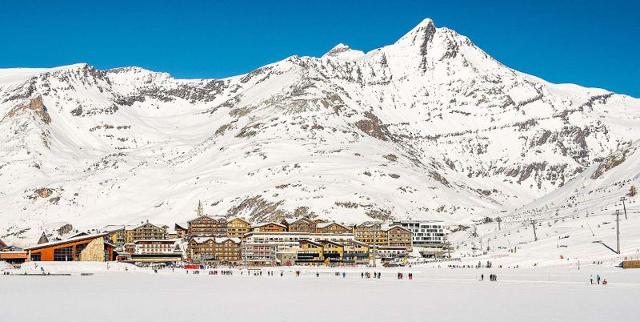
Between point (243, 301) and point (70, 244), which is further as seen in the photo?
point (70, 244)

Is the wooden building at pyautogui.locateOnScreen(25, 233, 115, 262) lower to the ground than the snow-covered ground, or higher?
higher

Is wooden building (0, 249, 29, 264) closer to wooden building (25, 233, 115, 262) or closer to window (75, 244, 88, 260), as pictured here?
wooden building (25, 233, 115, 262)

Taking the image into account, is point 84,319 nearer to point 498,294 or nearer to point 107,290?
point 107,290

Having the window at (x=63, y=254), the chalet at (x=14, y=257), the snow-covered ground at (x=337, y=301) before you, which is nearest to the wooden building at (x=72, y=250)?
the window at (x=63, y=254)

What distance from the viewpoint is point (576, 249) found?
154000 mm

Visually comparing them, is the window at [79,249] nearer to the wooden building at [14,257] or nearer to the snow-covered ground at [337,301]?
the wooden building at [14,257]

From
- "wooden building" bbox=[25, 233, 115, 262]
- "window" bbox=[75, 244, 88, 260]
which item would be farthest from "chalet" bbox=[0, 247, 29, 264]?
"window" bbox=[75, 244, 88, 260]

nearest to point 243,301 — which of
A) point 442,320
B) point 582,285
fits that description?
point 442,320

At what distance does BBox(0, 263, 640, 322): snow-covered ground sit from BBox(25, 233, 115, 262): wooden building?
74.6 meters

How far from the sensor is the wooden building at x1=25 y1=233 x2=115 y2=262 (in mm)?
179000

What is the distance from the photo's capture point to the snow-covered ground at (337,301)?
6431 centimetres

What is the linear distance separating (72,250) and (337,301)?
11756cm

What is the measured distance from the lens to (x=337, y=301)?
7881 centimetres

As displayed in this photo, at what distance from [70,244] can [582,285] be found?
119072 mm
